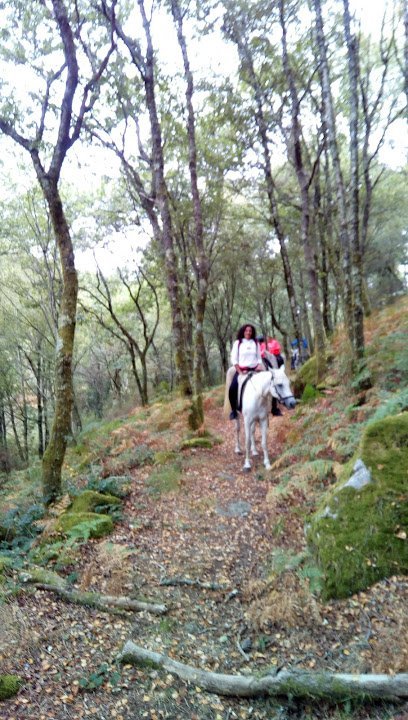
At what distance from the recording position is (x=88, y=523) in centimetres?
659

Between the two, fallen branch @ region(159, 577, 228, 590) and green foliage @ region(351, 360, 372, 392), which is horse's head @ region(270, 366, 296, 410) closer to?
green foliage @ region(351, 360, 372, 392)

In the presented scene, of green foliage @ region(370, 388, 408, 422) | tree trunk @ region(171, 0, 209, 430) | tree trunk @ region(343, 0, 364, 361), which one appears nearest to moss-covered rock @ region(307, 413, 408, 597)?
green foliage @ region(370, 388, 408, 422)

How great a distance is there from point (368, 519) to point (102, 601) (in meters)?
2.99

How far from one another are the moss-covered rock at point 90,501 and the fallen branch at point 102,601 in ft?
7.34

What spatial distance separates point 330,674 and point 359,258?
8464 mm

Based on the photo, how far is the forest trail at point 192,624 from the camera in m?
3.44

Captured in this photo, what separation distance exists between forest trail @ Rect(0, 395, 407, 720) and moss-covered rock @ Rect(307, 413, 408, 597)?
0.18 metres

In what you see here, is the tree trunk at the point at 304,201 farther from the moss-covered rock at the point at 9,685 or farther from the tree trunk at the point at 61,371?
the moss-covered rock at the point at 9,685

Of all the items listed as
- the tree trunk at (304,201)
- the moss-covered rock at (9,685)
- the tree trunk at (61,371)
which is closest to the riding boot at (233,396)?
the tree trunk at (61,371)

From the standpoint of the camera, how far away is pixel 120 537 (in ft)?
21.8

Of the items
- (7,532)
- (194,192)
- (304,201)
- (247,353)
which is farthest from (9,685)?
(304,201)

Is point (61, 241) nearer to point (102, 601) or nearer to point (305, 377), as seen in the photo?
point (102, 601)

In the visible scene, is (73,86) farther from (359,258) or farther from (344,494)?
(344,494)

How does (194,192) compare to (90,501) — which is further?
(194,192)
